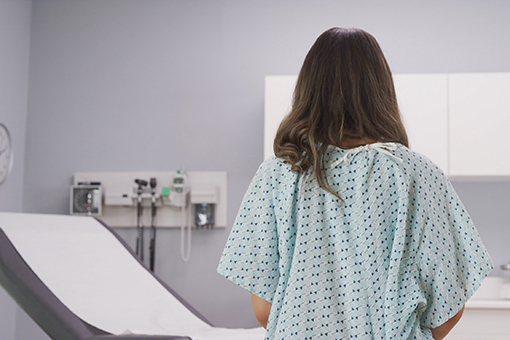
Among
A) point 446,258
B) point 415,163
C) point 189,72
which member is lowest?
point 446,258

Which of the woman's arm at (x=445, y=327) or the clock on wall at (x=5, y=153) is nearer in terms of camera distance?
the woman's arm at (x=445, y=327)

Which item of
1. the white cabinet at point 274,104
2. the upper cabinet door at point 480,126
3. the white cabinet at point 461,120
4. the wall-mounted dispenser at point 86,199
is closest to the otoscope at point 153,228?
the wall-mounted dispenser at point 86,199

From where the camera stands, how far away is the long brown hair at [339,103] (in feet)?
3.47

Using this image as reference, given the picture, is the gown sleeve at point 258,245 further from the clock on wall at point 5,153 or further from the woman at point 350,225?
the clock on wall at point 5,153

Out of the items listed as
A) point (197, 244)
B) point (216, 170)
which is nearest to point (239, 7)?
point (216, 170)

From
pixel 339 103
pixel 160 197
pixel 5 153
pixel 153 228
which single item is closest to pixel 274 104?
pixel 160 197

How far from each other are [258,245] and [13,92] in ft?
8.47

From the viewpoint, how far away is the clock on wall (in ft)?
9.74

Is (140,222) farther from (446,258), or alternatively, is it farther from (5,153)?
(446,258)

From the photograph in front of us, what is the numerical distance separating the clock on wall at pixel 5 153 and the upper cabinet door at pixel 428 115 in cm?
216

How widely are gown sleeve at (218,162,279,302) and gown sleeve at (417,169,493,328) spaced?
0.29 metres

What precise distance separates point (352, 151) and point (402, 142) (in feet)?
0.42

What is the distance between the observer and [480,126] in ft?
8.59

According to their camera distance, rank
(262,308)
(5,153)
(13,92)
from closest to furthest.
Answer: (262,308), (5,153), (13,92)
